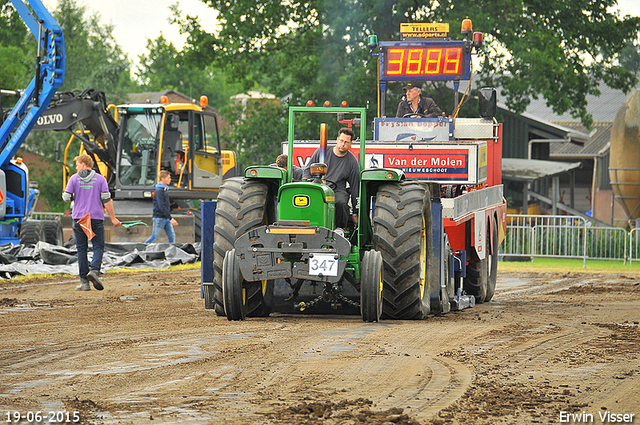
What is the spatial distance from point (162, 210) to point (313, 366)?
12258 millimetres

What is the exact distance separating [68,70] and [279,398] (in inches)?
1796

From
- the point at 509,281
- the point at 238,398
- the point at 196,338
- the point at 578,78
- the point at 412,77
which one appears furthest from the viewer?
the point at 578,78

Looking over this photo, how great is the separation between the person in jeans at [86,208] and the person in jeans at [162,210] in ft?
16.4

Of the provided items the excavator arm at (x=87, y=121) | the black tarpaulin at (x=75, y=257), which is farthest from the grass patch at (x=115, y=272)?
the excavator arm at (x=87, y=121)

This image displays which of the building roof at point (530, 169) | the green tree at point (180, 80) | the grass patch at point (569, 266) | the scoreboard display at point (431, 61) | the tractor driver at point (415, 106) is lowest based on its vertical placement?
the grass patch at point (569, 266)

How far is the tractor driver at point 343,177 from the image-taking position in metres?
9.74

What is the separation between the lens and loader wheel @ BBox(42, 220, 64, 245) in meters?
20.0

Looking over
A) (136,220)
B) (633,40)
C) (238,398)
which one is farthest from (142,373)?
(633,40)

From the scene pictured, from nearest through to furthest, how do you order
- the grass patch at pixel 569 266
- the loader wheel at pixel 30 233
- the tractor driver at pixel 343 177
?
the tractor driver at pixel 343 177
the loader wheel at pixel 30 233
the grass patch at pixel 569 266

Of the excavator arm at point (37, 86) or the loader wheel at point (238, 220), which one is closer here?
the loader wheel at point (238, 220)

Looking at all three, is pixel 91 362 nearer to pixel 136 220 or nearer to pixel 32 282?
pixel 32 282

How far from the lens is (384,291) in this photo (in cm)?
957

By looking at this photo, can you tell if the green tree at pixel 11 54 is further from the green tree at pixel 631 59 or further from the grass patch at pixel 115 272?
the green tree at pixel 631 59

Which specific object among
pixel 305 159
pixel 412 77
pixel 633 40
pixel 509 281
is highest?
pixel 633 40
